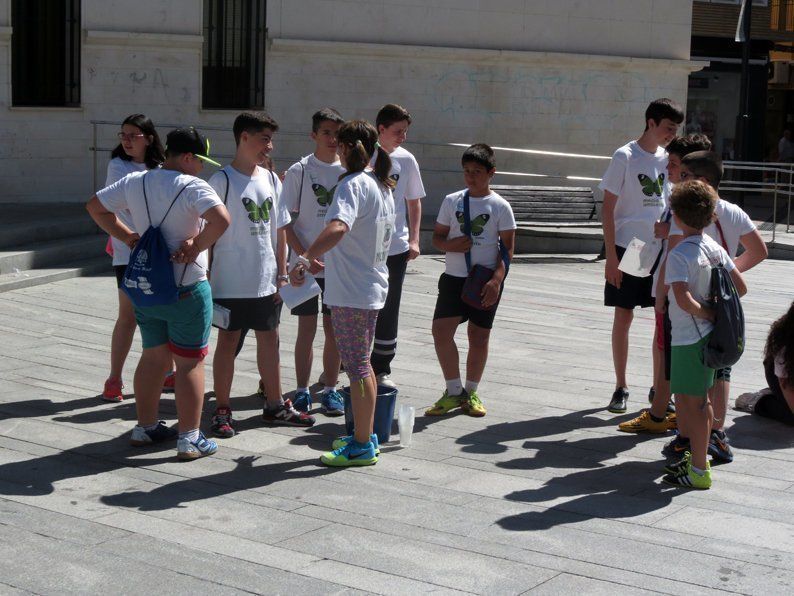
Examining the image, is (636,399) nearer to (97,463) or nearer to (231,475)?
(231,475)

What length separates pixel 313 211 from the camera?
290 inches

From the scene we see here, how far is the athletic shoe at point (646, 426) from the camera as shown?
7066mm

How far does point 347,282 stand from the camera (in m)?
6.12

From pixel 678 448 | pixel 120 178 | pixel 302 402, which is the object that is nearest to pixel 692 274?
pixel 678 448

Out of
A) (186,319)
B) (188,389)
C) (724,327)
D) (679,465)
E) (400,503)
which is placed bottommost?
(400,503)

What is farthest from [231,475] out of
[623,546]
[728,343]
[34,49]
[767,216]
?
[767,216]

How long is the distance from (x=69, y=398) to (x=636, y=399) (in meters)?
3.71

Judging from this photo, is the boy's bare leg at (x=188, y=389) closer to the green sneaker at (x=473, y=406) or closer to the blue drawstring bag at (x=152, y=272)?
the blue drawstring bag at (x=152, y=272)

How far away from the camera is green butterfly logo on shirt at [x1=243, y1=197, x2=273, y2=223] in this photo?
6.65 m

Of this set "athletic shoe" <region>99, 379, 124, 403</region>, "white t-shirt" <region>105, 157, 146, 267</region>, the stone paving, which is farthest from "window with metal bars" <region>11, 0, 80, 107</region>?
"athletic shoe" <region>99, 379, 124, 403</region>

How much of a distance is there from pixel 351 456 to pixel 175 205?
1.60m

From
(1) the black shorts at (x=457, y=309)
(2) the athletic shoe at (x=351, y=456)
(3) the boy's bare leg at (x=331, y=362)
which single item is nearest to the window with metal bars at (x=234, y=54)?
(3) the boy's bare leg at (x=331, y=362)

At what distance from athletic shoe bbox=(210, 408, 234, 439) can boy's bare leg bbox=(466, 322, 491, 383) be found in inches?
61.8

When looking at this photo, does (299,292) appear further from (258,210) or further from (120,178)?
(120,178)
